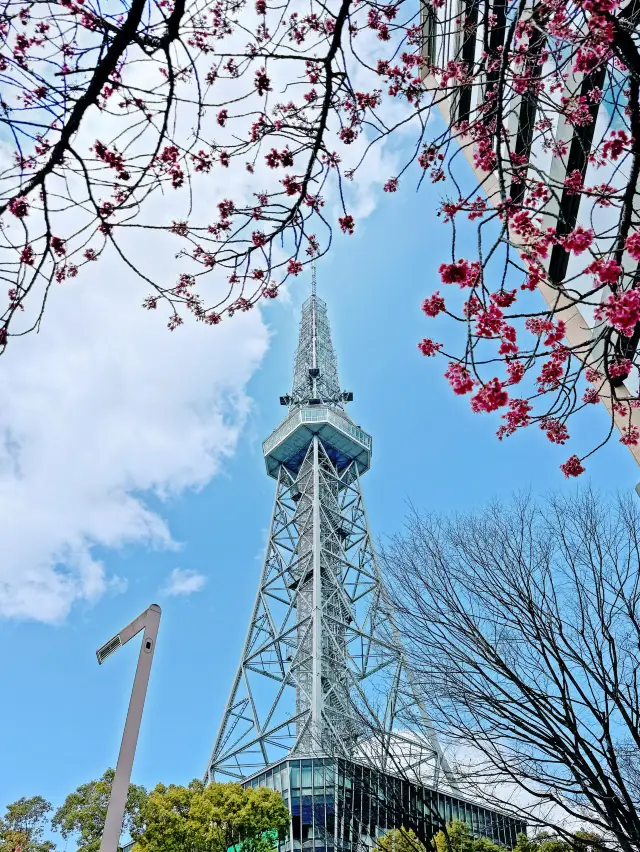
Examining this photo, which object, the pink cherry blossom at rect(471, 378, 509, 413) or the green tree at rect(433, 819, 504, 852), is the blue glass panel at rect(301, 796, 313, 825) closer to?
the green tree at rect(433, 819, 504, 852)

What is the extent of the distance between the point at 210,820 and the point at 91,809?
286 inches

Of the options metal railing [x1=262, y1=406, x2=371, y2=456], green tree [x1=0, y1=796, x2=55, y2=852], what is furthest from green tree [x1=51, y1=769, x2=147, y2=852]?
metal railing [x1=262, y1=406, x2=371, y2=456]

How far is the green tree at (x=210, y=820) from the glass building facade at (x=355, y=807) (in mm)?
1613

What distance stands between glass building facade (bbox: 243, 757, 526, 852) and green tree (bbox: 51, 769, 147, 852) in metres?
3.94

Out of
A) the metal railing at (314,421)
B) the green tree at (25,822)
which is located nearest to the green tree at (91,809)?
the green tree at (25,822)

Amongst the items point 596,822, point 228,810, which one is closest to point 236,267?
point 596,822

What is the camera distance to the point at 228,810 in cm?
1736

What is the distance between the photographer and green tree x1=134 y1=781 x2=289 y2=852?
54.9 ft

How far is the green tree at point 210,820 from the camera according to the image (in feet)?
54.9

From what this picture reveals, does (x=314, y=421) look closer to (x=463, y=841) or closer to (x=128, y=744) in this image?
(x=463, y=841)

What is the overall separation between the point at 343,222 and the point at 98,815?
923 inches

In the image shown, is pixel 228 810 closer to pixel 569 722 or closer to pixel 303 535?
pixel 569 722

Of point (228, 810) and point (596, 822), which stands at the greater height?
point (228, 810)

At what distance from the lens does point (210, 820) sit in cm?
1711
